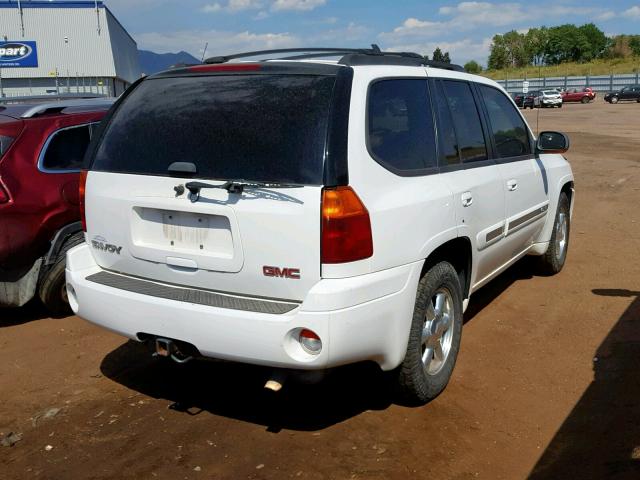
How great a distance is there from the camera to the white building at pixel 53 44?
4947 centimetres

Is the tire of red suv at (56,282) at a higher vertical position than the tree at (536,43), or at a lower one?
lower

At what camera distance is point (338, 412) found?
154 inches

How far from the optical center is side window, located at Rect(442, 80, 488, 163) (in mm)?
4363

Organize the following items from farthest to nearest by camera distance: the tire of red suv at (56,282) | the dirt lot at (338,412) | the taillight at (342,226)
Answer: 1. the tire of red suv at (56,282)
2. the dirt lot at (338,412)
3. the taillight at (342,226)

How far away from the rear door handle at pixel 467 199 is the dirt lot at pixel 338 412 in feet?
3.64

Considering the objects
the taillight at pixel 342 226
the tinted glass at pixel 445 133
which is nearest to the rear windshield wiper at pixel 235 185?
the taillight at pixel 342 226

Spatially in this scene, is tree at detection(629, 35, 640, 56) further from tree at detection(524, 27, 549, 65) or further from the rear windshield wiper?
the rear windshield wiper

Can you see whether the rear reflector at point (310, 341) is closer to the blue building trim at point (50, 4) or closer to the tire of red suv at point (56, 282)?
the tire of red suv at point (56, 282)

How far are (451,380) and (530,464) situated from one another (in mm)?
999

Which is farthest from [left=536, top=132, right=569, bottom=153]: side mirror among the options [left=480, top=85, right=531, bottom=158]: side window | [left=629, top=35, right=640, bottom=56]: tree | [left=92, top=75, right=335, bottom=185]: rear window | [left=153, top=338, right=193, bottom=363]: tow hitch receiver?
[left=629, top=35, right=640, bottom=56]: tree

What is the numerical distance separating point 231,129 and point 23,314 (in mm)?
3530

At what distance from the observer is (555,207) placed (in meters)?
6.11

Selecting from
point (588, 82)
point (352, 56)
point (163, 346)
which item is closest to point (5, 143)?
point (163, 346)

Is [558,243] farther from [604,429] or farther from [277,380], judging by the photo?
[277,380]
